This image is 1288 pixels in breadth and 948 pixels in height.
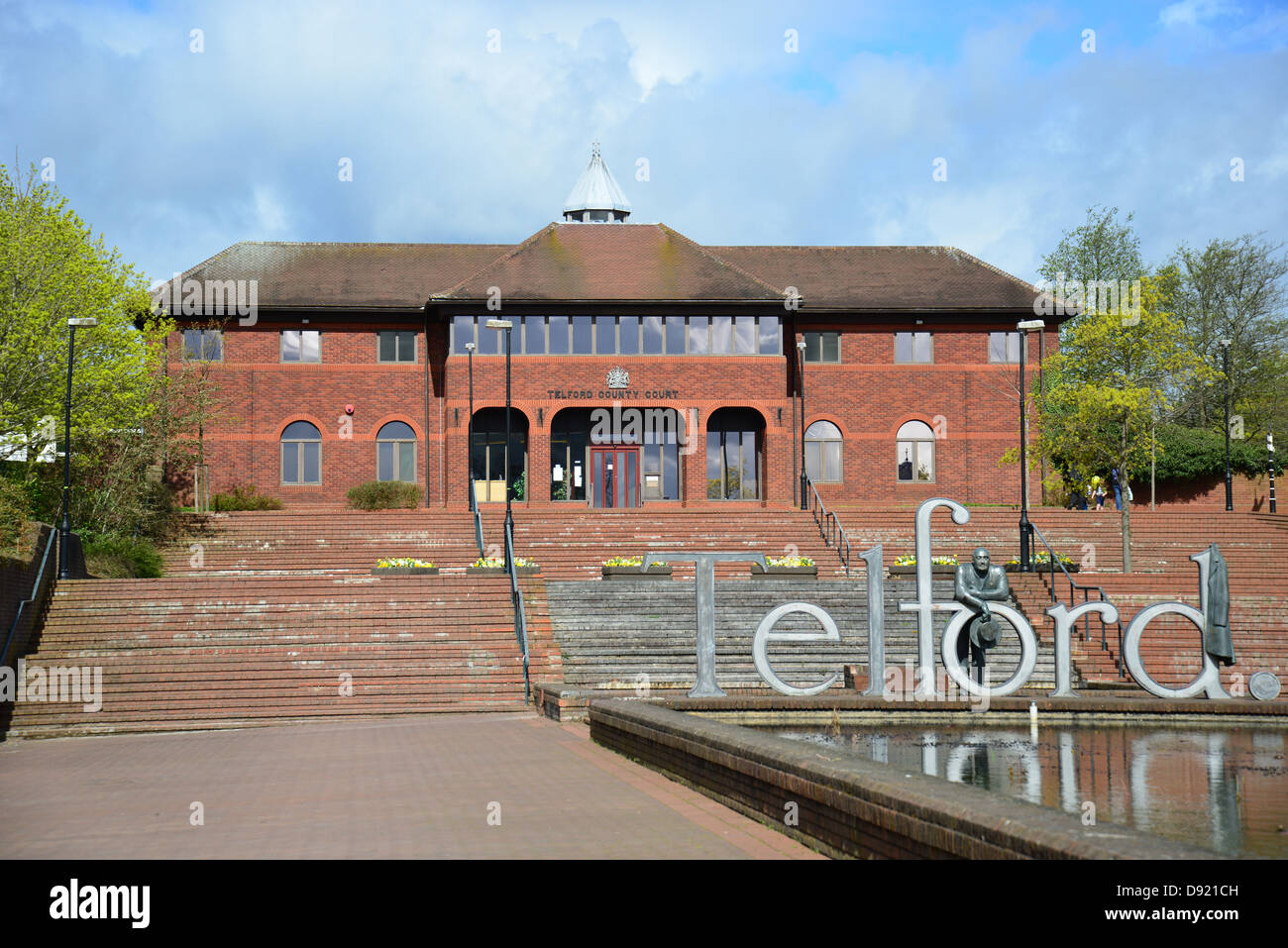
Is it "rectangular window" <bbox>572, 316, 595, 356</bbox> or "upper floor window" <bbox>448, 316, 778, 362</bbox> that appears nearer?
"upper floor window" <bbox>448, 316, 778, 362</bbox>

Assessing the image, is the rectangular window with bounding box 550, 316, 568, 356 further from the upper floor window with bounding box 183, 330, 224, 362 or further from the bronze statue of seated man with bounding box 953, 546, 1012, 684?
the bronze statue of seated man with bounding box 953, 546, 1012, 684

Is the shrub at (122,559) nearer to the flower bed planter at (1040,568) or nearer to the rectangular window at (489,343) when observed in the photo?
the rectangular window at (489,343)

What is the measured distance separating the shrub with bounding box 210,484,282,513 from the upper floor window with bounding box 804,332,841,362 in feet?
59.1

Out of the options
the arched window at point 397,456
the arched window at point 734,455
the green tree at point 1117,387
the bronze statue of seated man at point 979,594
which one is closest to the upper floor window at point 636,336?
the arched window at point 734,455

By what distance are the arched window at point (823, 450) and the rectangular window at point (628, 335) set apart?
266 inches

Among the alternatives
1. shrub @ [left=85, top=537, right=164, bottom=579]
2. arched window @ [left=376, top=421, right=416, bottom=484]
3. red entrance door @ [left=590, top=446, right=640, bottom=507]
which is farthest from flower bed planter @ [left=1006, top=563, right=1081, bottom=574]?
arched window @ [left=376, top=421, right=416, bottom=484]

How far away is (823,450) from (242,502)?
1868 centimetres

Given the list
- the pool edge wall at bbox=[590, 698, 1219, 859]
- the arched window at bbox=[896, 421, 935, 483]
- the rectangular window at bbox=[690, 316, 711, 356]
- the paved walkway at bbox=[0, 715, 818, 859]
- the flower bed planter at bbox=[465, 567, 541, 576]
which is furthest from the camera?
the arched window at bbox=[896, 421, 935, 483]

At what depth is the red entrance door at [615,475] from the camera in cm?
4081

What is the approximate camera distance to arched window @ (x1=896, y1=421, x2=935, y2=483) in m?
42.3

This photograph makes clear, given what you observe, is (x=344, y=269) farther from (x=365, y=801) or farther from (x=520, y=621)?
(x=365, y=801)

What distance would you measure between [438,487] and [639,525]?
1110cm
